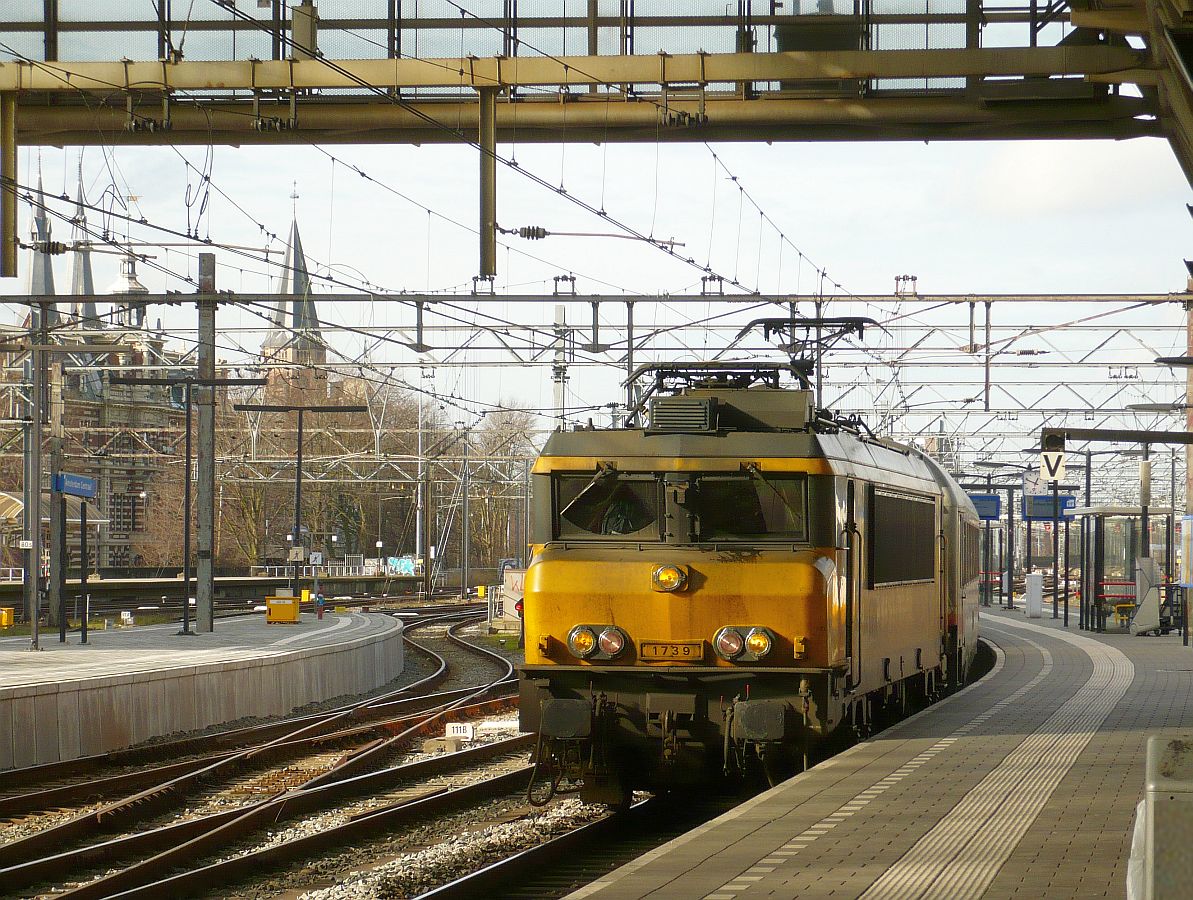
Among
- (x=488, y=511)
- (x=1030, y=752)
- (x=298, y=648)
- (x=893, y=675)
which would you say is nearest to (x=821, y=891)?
(x=1030, y=752)

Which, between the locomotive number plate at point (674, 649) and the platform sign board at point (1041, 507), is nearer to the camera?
the locomotive number plate at point (674, 649)

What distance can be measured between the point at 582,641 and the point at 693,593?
34.6 inches

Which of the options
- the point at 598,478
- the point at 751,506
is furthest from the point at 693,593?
the point at 598,478

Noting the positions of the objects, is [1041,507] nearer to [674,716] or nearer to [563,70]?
[563,70]

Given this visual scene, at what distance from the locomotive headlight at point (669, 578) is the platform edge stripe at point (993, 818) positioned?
2480 millimetres

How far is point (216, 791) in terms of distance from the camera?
1492cm

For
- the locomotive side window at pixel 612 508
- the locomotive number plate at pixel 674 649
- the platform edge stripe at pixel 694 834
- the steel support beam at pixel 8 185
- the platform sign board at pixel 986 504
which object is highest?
the steel support beam at pixel 8 185

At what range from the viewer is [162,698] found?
64.7 feet

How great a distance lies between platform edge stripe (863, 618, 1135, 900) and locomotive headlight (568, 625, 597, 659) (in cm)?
283

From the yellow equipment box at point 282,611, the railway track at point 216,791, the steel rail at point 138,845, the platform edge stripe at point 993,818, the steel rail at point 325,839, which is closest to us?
the platform edge stripe at point 993,818

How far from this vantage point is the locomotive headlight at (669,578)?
464 inches

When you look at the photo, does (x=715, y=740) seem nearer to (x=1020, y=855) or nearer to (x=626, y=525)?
(x=626, y=525)

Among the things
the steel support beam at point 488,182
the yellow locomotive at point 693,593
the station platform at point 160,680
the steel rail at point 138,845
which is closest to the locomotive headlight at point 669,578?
the yellow locomotive at point 693,593

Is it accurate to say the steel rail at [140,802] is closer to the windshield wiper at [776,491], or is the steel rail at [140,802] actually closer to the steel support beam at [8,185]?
the steel support beam at [8,185]
